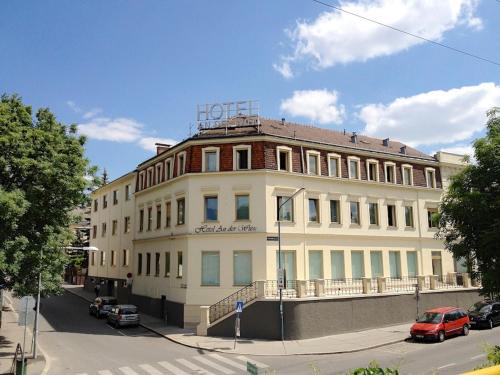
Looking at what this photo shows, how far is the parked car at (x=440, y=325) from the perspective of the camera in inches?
958

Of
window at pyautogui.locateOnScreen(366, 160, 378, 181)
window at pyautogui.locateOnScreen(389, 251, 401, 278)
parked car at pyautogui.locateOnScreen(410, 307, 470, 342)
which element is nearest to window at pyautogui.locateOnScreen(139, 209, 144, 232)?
window at pyautogui.locateOnScreen(366, 160, 378, 181)

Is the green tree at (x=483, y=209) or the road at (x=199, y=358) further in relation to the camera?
the road at (x=199, y=358)

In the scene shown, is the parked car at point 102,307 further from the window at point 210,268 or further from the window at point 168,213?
the window at point 210,268

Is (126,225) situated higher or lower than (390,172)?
lower

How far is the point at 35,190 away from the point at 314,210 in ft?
63.3

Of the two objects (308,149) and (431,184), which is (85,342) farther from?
(431,184)

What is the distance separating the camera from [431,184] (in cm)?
3828

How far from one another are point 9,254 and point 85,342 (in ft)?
33.1

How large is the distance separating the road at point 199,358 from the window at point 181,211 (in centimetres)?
810

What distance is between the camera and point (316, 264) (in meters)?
31.1

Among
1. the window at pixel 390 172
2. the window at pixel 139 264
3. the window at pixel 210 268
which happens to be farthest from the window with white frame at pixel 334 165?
the window at pixel 139 264

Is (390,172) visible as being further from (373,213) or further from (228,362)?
(228,362)

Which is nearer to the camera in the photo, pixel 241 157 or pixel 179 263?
pixel 241 157

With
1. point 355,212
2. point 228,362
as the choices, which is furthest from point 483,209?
point 355,212
